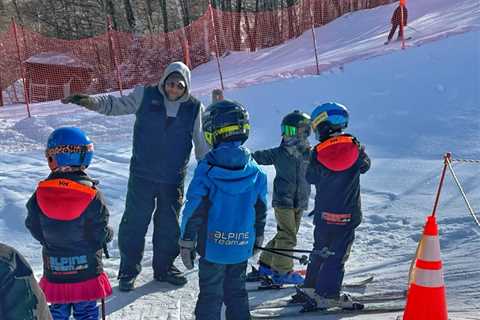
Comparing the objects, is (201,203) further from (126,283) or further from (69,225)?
(126,283)

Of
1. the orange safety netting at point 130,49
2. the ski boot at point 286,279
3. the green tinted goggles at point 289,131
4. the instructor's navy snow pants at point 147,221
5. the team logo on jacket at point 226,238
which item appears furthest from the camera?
the orange safety netting at point 130,49

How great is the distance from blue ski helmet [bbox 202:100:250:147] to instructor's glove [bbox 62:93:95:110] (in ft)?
4.52

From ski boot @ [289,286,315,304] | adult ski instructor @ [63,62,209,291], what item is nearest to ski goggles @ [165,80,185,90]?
adult ski instructor @ [63,62,209,291]

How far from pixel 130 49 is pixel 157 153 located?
20126 mm

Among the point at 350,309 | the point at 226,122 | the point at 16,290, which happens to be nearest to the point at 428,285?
the point at 350,309

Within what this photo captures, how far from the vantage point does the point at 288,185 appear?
562 cm

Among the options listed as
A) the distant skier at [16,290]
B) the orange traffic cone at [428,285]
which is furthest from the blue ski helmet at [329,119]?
the distant skier at [16,290]

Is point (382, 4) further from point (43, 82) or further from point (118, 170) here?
point (118, 170)

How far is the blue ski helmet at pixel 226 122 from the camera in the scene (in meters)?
4.08

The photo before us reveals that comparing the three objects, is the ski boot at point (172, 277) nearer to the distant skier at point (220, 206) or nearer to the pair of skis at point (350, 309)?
the pair of skis at point (350, 309)

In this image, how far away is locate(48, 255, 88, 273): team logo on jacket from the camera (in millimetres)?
3971

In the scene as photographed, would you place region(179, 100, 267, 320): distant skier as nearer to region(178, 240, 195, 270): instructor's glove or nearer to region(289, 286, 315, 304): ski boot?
region(178, 240, 195, 270): instructor's glove

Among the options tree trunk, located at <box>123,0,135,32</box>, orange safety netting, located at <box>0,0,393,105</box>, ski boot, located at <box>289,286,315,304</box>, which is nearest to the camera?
ski boot, located at <box>289,286,315,304</box>

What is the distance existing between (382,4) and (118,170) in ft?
65.8
